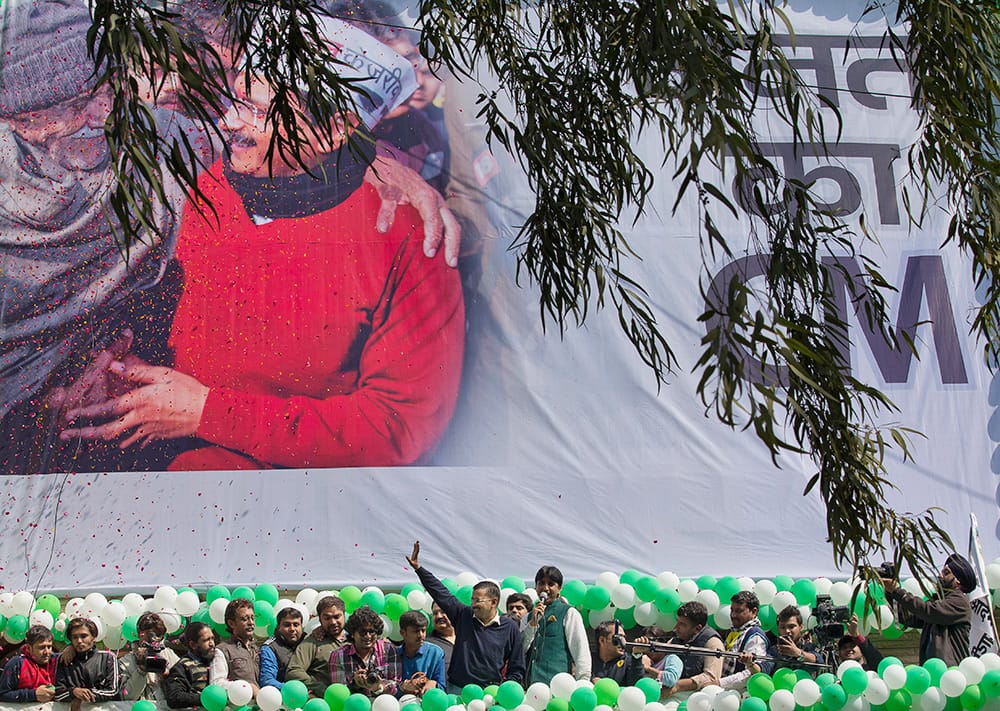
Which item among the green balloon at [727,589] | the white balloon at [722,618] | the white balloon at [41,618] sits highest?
the white balloon at [41,618]

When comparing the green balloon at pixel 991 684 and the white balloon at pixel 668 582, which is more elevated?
the white balloon at pixel 668 582

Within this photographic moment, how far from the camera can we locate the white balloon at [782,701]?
462cm

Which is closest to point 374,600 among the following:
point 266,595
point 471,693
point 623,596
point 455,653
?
point 266,595

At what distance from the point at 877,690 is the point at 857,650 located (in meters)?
0.47

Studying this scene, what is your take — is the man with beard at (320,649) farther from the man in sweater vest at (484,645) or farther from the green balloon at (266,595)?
the green balloon at (266,595)

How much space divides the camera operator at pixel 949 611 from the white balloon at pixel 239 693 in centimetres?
276

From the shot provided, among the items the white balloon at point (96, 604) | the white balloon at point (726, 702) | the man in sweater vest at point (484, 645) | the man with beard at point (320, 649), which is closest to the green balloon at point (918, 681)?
the white balloon at point (726, 702)

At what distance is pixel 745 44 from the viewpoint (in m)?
2.83

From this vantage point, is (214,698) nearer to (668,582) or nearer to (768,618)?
(668,582)

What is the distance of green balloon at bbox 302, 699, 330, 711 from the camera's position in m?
4.82

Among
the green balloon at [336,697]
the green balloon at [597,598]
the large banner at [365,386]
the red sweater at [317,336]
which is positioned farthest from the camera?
the red sweater at [317,336]

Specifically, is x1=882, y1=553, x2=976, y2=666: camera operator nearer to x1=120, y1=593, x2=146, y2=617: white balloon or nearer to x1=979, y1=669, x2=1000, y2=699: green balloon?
x1=979, y1=669, x2=1000, y2=699: green balloon

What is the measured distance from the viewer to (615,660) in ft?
17.2

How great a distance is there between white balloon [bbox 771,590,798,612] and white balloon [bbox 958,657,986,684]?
1.26 m
